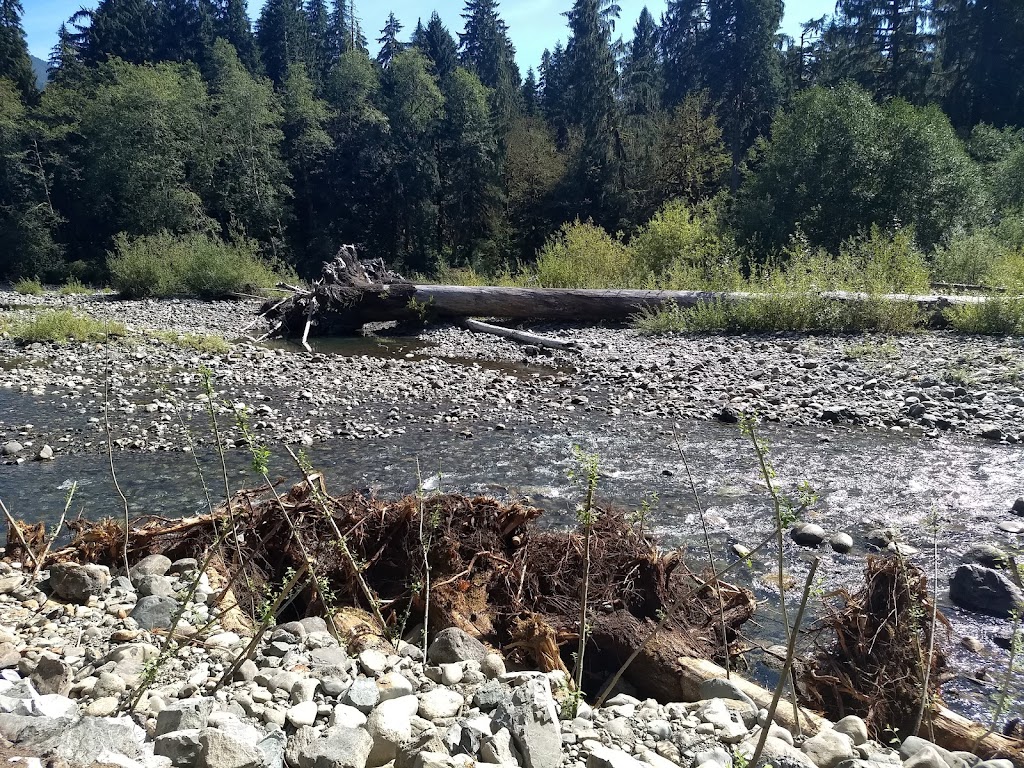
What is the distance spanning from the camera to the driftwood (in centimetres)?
1641

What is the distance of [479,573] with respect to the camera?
363 cm

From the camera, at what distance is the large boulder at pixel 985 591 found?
3930mm

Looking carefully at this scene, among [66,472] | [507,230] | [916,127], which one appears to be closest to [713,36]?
[507,230]

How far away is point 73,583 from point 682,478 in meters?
4.92

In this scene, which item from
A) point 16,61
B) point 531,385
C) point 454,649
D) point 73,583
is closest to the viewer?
point 454,649

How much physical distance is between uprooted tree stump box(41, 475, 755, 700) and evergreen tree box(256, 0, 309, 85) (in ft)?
238

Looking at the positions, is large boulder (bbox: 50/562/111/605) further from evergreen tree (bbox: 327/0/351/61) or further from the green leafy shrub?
evergreen tree (bbox: 327/0/351/61)

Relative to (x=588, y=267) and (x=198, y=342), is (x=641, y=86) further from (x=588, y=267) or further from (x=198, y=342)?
(x=198, y=342)

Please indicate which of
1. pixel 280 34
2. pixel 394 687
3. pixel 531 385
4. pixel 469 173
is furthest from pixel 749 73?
pixel 280 34

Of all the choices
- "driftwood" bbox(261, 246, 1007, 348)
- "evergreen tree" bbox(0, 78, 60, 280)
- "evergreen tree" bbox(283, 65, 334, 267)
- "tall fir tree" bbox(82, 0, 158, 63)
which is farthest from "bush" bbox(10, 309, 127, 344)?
"tall fir tree" bbox(82, 0, 158, 63)

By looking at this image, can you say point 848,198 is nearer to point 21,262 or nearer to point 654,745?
point 654,745

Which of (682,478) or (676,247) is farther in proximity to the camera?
(676,247)

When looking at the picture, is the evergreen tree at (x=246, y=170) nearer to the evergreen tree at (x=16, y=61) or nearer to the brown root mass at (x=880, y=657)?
the evergreen tree at (x=16, y=61)

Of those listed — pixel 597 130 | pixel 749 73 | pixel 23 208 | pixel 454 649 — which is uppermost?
pixel 749 73
